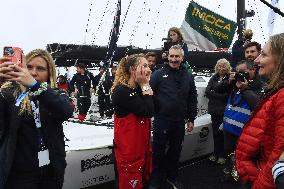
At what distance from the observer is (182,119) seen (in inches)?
199

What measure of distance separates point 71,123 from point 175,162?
1.62 m

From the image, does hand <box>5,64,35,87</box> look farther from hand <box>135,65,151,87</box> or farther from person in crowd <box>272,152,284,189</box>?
hand <box>135,65,151,87</box>

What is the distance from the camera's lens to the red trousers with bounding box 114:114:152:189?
3842mm

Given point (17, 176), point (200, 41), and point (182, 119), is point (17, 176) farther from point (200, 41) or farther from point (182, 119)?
point (200, 41)

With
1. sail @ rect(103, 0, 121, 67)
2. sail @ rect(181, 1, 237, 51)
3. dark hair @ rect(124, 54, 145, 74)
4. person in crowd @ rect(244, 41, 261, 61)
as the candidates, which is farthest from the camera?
sail @ rect(181, 1, 237, 51)

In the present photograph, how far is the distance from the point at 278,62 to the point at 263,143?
488 mm

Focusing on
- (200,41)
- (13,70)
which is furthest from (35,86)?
(200,41)

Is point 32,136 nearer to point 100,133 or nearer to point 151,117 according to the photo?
point 151,117

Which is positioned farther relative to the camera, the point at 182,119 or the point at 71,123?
the point at 71,123

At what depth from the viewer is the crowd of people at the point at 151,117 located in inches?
88.1

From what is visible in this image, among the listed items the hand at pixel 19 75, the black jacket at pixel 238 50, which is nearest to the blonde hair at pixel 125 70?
the hand at pixel 19 75

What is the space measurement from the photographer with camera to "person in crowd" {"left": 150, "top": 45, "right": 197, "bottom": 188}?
2.16 feet

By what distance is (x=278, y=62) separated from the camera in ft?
7.45

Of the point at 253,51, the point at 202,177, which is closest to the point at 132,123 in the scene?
the point at 253,51
